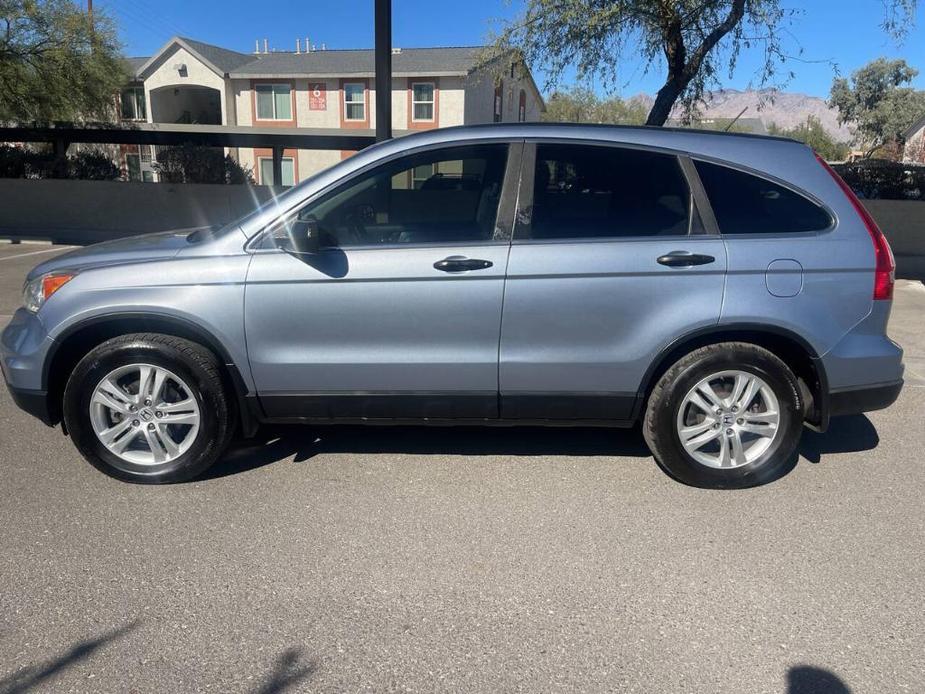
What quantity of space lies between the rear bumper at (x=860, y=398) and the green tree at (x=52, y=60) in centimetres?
1797

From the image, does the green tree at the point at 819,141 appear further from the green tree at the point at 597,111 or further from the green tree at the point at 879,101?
the green tree at the point at 597,111

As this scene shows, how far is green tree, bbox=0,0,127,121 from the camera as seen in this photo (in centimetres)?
1563

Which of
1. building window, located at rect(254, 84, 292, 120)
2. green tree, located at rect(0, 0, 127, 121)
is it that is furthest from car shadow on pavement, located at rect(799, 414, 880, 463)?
building window, located at rect(254, 84, 292, 120)

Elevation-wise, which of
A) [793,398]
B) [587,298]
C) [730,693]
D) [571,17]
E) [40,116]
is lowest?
[730,693]

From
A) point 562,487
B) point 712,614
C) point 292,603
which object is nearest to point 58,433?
point 292,603

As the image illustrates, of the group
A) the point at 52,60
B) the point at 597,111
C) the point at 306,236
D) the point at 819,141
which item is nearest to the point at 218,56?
the point at 52,60

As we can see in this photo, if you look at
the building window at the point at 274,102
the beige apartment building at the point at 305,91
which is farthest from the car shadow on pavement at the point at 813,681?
the building window at the point at 274,102

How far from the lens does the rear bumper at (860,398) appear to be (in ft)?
12.2

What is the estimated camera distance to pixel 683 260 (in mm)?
3549

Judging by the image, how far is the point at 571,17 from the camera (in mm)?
10883

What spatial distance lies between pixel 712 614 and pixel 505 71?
39.8ft

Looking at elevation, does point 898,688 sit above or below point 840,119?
below

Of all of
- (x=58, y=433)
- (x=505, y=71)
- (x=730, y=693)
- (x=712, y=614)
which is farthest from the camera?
(x=505, y=71)

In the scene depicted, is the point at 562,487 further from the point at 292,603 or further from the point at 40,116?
the point at 40,116
